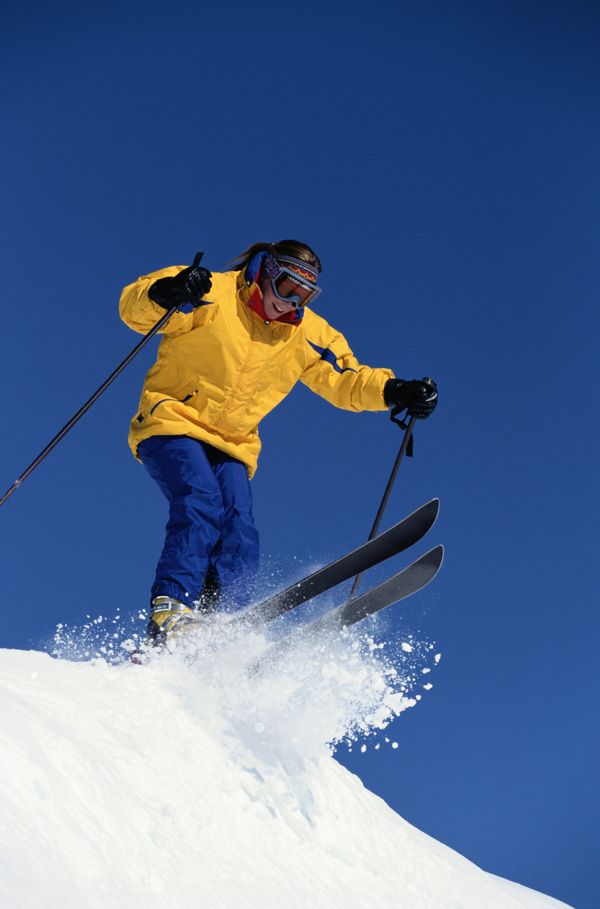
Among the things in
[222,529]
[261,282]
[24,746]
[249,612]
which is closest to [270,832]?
[24,746]

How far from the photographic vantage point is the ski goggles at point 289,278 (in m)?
4.26

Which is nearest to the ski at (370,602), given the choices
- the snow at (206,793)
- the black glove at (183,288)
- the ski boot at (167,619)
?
the snow at (206,793)

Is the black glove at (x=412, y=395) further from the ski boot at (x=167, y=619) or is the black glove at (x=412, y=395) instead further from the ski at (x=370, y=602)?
the ski boot at (x=167, y=619)

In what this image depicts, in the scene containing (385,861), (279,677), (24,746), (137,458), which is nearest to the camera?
(24,746)

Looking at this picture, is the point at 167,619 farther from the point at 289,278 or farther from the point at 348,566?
the point at 289,278

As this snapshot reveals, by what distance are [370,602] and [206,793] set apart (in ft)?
4.58

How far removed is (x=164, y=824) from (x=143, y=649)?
1.46 m

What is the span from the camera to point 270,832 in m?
2.26

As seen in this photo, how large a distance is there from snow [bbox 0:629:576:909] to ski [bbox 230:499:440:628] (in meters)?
0.19

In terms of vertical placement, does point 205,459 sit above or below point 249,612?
above

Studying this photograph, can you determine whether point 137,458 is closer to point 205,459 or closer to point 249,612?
point 205,459

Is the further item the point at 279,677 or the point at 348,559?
the point at 348,559

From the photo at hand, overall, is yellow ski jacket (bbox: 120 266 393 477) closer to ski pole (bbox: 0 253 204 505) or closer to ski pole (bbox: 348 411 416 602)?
ski pole (bbox: 0 253 204 505)

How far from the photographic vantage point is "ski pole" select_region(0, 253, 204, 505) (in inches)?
151
